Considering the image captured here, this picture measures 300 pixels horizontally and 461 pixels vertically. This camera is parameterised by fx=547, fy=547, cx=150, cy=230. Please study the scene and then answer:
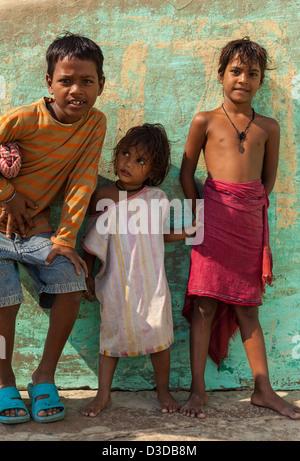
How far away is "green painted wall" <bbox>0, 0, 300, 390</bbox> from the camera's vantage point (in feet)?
9.51

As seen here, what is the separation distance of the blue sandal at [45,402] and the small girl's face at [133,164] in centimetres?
106

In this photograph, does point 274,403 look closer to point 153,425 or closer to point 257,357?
point 257,357

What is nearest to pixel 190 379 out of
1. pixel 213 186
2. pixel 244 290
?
pixel 244 290

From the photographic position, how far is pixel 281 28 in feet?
9.60

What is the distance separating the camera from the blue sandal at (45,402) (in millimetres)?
2436

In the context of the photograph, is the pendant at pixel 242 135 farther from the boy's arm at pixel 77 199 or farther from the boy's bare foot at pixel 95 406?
the boy's bare foot at pixel 95 406

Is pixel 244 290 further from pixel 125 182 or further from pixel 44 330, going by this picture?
pixel 44 330

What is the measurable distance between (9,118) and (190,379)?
163cm

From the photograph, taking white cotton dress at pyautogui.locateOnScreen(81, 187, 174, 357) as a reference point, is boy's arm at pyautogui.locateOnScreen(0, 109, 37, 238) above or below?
above

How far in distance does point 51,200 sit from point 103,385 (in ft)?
3.10

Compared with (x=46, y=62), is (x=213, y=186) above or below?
below

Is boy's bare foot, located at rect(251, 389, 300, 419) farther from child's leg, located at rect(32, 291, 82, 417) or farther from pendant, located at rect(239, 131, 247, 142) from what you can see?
pendant, located at rect(239, 131, 247, 142)

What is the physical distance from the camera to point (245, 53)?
274cm

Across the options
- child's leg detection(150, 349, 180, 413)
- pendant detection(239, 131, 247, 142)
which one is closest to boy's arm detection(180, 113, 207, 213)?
pendant detection(239, 131, 247, 142)
